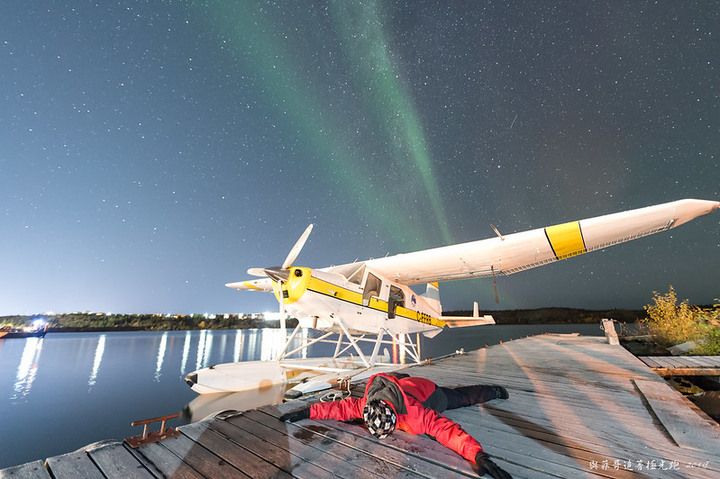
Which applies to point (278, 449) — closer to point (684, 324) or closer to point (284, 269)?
point (284, 269)

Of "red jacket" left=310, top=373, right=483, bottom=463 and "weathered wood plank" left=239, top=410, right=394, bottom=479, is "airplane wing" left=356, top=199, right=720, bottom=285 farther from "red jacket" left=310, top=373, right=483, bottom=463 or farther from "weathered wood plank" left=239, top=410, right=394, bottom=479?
"weathered wood plank" left=239, top=410, right=394, bottom=479

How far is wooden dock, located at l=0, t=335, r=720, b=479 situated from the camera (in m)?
2.08

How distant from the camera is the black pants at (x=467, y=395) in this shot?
332 cm

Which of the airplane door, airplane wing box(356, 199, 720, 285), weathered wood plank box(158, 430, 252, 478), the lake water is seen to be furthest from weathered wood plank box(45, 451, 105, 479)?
the airplane door

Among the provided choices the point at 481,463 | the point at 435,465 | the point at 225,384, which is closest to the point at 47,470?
the point at 435,465

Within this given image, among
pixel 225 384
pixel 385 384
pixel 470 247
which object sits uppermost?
pixel 470 247

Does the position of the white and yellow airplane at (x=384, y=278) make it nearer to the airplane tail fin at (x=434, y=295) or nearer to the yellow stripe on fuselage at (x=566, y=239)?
the yellow stripe on fuselage at (x=566, y=239)

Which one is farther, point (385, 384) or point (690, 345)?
point (690, 345)

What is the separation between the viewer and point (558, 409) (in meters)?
3.59

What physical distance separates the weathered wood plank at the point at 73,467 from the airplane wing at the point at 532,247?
6.59 meters

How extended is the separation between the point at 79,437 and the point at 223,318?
437ft

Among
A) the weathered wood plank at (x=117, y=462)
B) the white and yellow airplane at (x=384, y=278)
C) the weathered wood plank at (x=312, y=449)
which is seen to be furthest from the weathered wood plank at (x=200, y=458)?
the white and yellow airplane at (x=384, y=278)

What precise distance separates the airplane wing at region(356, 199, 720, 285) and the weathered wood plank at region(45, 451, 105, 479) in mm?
6589

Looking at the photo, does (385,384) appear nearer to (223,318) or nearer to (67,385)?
(67,385)
